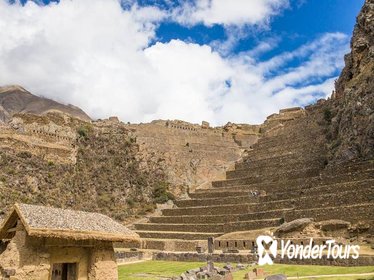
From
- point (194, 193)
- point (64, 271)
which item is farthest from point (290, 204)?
point (64, 271)

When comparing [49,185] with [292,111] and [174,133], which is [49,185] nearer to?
[174,133]

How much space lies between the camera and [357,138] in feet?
112

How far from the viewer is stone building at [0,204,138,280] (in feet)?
34.0

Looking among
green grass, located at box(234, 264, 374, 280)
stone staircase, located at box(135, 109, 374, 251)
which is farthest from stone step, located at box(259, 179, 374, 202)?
green grass, located at box(234, 264, 374, 280)

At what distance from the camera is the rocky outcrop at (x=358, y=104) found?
3338 centimetres

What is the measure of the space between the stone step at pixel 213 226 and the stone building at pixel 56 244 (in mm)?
20084

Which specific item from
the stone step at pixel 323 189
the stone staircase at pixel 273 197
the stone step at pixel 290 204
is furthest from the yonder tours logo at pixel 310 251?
the stone step at pixel 323 189

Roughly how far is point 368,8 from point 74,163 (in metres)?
34.8

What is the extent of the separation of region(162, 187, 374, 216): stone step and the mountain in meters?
58.3

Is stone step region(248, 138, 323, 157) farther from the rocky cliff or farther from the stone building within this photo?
the stone building

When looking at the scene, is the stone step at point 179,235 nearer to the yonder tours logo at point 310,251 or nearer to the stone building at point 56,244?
the yonder tours logo at point 310,251

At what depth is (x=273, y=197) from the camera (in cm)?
3456

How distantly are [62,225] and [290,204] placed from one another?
23.3 meters

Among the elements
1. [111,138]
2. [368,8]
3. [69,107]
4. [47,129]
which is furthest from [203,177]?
[69,107]
